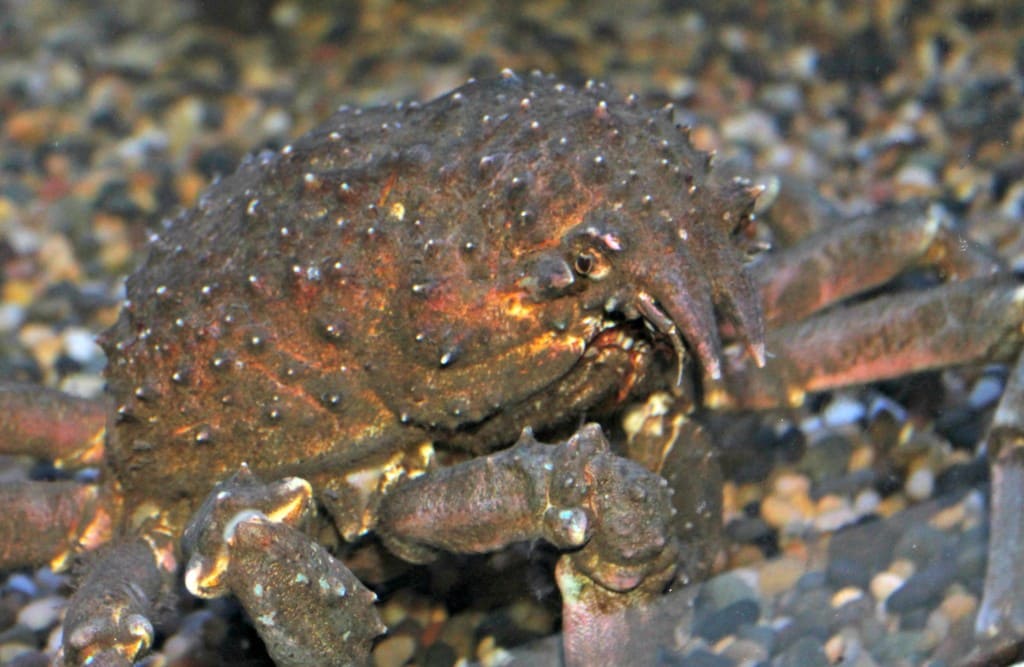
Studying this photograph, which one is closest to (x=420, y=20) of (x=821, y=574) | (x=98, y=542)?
(x=98, y=542)

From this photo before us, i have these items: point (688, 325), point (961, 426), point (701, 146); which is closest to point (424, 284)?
point (688, 325)

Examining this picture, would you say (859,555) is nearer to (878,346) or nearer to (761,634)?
(761,634)

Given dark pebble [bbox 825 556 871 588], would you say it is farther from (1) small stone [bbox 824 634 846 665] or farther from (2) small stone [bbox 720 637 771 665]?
(2) small stone [bbox 720 637 771 665]

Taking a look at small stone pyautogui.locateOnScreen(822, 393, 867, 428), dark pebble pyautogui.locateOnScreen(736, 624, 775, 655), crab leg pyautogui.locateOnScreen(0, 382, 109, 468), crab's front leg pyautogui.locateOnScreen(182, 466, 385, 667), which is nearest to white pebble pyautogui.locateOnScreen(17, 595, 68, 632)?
crab leg pyautogui.locateOnScreen(0, 382, 109, 468)

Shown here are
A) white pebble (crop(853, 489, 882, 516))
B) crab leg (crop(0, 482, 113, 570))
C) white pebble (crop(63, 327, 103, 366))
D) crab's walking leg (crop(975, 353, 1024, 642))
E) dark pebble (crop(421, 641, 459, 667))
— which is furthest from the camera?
white pebble (crop(63, 327, 103, 366))

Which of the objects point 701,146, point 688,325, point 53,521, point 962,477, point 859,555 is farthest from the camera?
point 701,146

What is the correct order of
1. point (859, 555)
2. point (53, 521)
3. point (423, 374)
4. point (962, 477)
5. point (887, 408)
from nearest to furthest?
point (423, 374) < point (859, 555) < point (53, 521) < point (962, 477) < point (887, 408)

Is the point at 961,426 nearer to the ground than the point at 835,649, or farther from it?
nearer to the ground
